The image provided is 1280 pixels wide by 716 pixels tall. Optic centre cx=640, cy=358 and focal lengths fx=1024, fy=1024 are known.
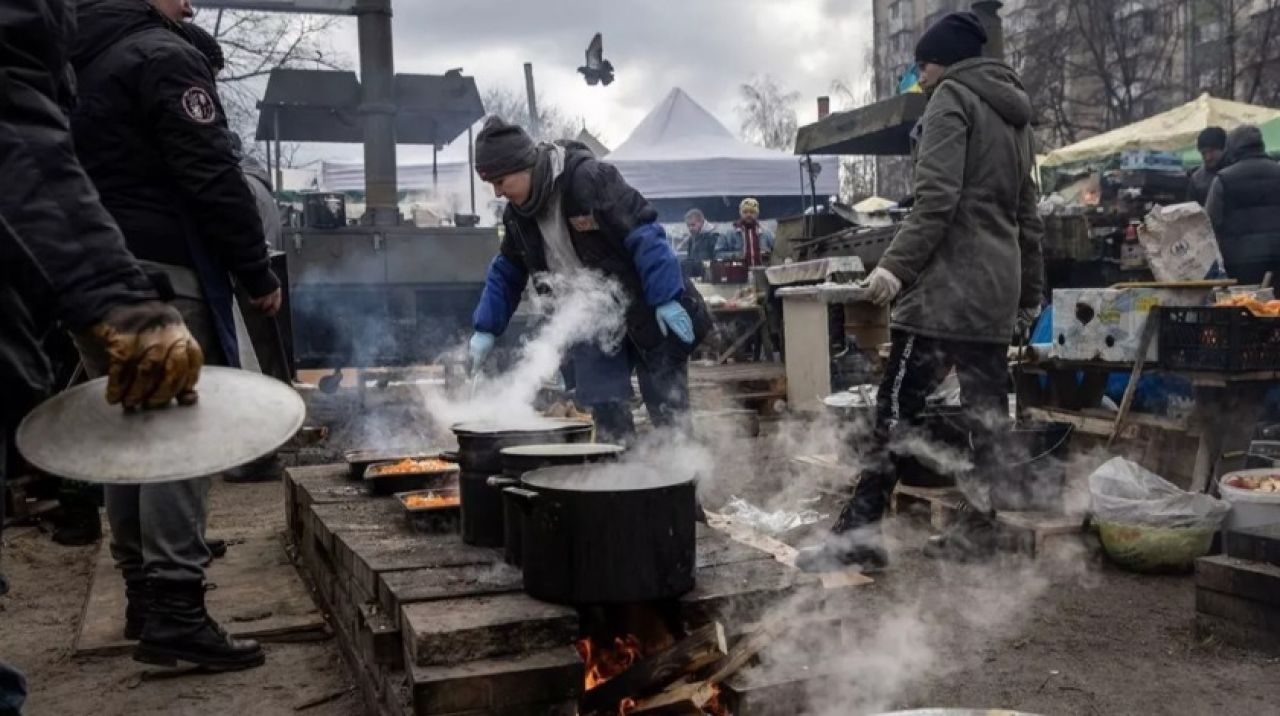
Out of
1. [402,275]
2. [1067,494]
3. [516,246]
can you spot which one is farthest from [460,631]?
[402,275]

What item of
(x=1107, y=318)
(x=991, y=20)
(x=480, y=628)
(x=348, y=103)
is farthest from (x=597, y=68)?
(x=480, y=628)

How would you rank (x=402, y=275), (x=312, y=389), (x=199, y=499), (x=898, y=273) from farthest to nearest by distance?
(x=312, y=389)
(x=402, y=275)
(x=898, y=273)
(x=199, y=499)

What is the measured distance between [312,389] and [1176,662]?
378 inches

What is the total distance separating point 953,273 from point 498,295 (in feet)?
6.86

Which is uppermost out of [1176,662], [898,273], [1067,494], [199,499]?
[898,273]

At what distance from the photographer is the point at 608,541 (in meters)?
2.63

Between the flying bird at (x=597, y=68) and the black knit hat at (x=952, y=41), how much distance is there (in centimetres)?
1533

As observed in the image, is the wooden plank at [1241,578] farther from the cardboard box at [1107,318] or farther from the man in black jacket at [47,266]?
the man in black jacket at [47,266]

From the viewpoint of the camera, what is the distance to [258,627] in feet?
13.0

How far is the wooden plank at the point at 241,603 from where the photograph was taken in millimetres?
3861

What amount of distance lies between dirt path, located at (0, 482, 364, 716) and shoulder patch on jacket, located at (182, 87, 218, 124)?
1875mm

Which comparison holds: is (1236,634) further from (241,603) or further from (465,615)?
(241,603)

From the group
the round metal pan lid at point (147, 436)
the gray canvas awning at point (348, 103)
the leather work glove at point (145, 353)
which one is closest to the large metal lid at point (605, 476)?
the round metal pan lid at point (147, 436)

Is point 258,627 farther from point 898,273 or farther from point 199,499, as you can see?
point 898,273
